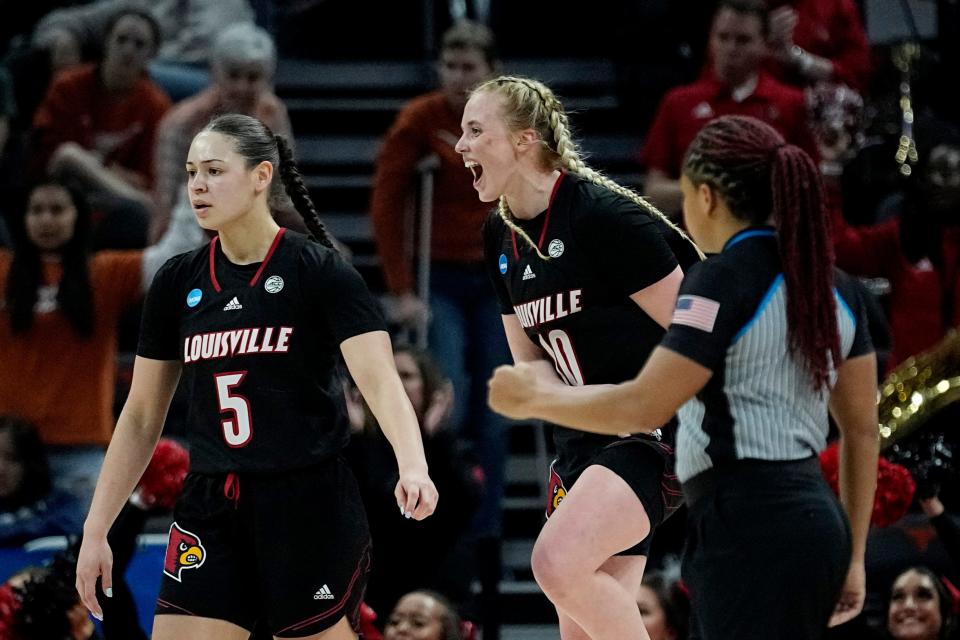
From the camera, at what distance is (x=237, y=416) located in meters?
3.78

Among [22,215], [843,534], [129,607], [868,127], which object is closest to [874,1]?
[868,127]

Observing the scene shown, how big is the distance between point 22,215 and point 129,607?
2500 millimetres

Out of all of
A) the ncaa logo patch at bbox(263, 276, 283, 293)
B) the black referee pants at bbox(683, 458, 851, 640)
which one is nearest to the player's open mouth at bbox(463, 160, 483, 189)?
the ncaa logo patch at bbox(263, 276, 283, 293)

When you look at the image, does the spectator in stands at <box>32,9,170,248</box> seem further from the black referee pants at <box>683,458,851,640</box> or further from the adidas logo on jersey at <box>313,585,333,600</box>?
the black referee pants at <box>683,458,851,640</box>

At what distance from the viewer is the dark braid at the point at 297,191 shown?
163 inches

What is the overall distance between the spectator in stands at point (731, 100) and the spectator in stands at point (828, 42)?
471mm

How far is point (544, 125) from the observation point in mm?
4246

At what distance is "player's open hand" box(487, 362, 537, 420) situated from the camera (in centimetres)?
311

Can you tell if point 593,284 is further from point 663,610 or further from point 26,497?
point 26,497

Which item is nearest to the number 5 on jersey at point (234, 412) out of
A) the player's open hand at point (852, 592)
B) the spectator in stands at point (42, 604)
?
the player's open hand at point (852, 592)

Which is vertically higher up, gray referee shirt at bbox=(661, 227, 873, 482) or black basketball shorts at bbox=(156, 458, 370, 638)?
gray referee shirt at bbox=(661, 227, 873, 482)

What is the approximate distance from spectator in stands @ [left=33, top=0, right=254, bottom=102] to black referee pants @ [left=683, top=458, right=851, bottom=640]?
567 centimetres

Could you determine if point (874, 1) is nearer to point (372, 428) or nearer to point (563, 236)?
point (372, 428)

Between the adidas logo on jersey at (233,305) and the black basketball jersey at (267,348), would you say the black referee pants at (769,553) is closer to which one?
the black basketball jersey at (267,348)
